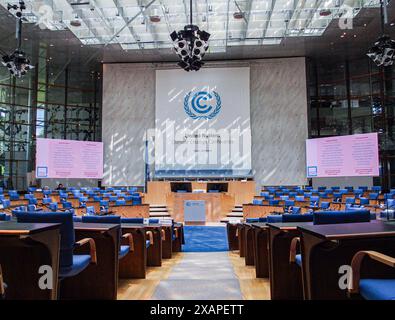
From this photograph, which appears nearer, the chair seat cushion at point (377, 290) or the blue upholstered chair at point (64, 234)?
the chair seat cushion at point (377, 290)

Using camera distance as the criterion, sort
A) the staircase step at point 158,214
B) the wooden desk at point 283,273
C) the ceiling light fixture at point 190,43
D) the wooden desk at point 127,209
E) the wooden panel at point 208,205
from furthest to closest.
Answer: the staircase step at point 158,214
the wooden panel at point 208,205
the wooden desk at point 127,209
the ceiling light fixture at point 190,43
the wooden desk at point 283,273

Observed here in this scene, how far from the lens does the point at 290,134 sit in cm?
1797

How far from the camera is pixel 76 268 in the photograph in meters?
2.57

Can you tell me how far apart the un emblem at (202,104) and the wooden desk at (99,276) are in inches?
588

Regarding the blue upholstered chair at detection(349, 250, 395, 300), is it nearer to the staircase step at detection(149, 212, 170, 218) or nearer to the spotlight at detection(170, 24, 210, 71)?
the spotlight at detection(170, 24, 210, 71)

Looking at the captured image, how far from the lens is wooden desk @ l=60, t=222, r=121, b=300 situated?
3119mm

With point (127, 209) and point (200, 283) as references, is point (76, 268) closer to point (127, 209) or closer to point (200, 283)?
point (200, 283)

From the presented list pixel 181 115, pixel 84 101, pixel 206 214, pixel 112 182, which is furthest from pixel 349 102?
pixel 84 101

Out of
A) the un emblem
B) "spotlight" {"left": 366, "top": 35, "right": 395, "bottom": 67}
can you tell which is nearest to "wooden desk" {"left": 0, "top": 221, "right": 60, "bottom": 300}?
"spotlight" {"left": 366, "top": 35, "right": 395, "bottom": 67}

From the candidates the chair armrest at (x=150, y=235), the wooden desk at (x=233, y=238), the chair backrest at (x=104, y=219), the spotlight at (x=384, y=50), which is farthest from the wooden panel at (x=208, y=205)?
the chair backrest at (x=104, y=219)

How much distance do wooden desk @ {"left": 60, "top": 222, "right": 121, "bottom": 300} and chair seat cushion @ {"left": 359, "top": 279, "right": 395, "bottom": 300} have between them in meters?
2.01

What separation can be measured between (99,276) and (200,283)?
113 centimetres

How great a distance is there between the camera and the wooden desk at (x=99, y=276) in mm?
3119

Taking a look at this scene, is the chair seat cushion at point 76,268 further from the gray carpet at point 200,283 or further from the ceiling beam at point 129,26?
the ceiling beam at point 129,26
